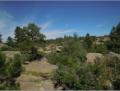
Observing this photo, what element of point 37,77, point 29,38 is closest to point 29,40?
point 29,38

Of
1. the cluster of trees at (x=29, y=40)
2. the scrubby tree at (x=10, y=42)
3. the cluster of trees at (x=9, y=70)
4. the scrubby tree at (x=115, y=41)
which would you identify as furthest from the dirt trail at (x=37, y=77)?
the scrubby tree at (x=115, y=41)

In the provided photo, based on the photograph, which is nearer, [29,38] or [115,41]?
[29,38]

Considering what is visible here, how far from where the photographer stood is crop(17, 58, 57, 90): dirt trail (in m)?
15.6

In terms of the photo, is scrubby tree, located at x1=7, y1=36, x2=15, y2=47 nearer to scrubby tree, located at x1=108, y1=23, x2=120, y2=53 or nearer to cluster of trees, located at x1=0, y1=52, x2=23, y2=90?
scrubby tree, located at x1=108, y1=23, x2=120, y2=53

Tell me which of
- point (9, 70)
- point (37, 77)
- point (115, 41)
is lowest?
point (37, 77)

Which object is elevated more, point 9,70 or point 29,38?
point 29,38

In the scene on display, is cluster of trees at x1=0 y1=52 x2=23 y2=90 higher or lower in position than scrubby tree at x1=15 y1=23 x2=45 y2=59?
lower

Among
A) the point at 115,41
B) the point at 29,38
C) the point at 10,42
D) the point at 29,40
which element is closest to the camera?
the point at 29,40

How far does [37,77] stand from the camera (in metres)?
17.8

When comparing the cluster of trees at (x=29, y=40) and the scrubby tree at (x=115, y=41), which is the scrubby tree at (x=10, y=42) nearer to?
the cluster of trees at (x=29, y=40)

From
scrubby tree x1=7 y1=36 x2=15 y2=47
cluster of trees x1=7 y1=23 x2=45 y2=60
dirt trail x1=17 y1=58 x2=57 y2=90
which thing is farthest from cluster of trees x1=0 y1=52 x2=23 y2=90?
scrubby tree x1=7 y1=36 x2=15 y2=47

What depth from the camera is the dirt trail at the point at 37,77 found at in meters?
15.6

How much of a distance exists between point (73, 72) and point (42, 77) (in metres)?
3.15

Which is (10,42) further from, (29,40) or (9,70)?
(9,70)
